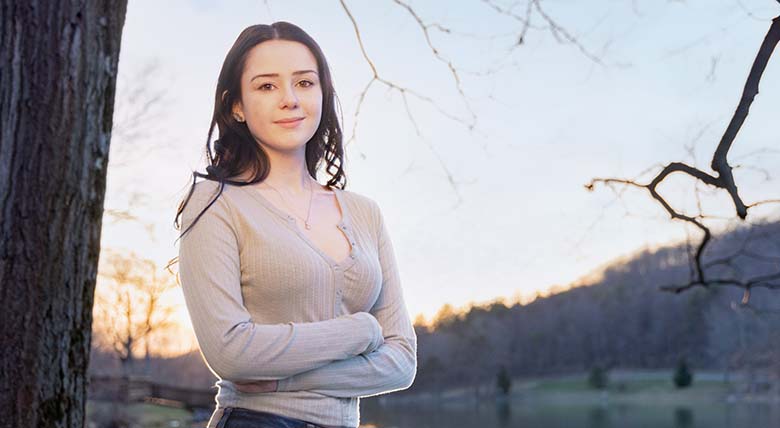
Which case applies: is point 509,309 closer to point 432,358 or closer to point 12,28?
point 432,358

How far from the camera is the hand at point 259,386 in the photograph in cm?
151

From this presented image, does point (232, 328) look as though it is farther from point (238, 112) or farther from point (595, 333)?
point (595, 333)

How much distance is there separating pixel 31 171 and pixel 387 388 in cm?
81

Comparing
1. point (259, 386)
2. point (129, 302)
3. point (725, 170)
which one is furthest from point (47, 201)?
point (129, 302)

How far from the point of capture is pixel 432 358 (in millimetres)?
45188

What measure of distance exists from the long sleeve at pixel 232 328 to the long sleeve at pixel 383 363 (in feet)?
0.10

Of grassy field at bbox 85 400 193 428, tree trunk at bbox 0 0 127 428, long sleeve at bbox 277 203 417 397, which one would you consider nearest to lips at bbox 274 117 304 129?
long sleeve at bbox 277 203 417 397

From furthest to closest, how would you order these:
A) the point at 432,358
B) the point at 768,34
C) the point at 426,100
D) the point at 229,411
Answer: the point at 432,358
the point at 426,100
the point at 768,34
the point at 229,411

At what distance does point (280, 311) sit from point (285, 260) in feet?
0.32

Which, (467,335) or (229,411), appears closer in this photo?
(229,411)

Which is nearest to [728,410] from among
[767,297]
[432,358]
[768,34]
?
[767,297]

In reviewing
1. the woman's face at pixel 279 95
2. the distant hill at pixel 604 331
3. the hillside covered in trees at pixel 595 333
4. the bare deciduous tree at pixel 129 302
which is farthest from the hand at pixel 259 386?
the distant hill at pixel 604 331

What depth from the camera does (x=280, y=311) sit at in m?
1.58

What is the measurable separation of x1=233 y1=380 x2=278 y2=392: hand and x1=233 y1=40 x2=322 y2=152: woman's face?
474 millimetres
